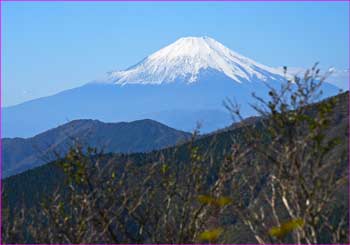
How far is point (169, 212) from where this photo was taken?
39.0 ft

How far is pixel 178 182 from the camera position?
12617 millimetres

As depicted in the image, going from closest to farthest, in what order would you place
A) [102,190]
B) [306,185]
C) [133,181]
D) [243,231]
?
[306,185] → [102,190] → [133,181] → [243,231]

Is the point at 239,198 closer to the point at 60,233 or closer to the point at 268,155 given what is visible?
the point at 268,155

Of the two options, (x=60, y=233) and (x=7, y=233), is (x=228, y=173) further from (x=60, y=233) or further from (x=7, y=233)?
(x=7, y=233)

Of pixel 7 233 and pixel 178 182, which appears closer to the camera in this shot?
pixel 7 233

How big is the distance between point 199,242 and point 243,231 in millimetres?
55971

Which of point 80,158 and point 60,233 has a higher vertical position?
point 80,158

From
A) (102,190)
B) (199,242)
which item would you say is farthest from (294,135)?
(102,190)

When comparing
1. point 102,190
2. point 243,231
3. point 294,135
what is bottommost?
point 243,231

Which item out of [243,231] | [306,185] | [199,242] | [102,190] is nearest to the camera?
[306,185]

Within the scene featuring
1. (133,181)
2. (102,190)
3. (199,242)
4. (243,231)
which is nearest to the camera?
(199,242)

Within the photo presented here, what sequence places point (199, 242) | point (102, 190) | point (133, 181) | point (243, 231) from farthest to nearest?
point (243, 231) < point (133, 181) < point (102, 190) < point (199, 242)

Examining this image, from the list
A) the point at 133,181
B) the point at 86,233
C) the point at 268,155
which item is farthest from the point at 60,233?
the point at 268,155

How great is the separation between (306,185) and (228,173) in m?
1.70
